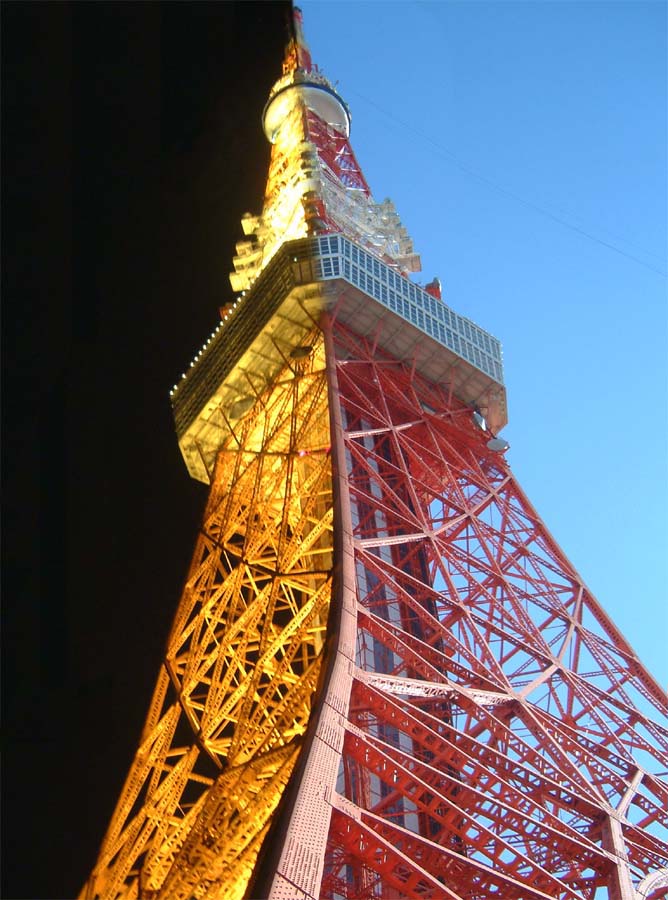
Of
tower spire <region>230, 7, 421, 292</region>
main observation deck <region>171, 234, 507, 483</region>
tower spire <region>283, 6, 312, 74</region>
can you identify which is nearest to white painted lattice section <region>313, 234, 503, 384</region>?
main observation deck <region>171, 234, 507, 483</region>

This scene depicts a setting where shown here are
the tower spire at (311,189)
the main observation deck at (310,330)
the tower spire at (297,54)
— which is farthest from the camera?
the tower spire at (297,54)

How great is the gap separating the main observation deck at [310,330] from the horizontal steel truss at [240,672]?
35.3 inches

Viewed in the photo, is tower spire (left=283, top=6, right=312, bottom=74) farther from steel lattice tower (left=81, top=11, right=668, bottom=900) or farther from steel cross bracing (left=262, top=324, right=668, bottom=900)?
steel cross bracing (left=262, top=324, right=668, bottom=900)

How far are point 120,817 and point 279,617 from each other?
1724 cm

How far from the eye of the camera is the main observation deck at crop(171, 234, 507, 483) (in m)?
27.3

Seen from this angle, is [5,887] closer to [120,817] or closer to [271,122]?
[120,817]

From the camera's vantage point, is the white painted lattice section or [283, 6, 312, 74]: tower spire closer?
the white painted lattice section

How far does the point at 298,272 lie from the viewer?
89.6 feet

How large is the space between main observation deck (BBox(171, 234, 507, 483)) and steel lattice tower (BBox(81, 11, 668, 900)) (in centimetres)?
6

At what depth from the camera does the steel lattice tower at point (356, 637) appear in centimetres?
1377

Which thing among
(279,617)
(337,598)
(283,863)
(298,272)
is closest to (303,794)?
(283,863)

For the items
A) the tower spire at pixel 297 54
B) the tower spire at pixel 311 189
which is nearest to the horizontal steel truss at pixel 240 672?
the tower spire at pixel 311 189

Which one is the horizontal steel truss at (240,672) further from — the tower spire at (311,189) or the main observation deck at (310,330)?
the tower spire at (311,189)

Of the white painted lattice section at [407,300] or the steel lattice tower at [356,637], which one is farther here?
the white painted lattice section at [407,300]
